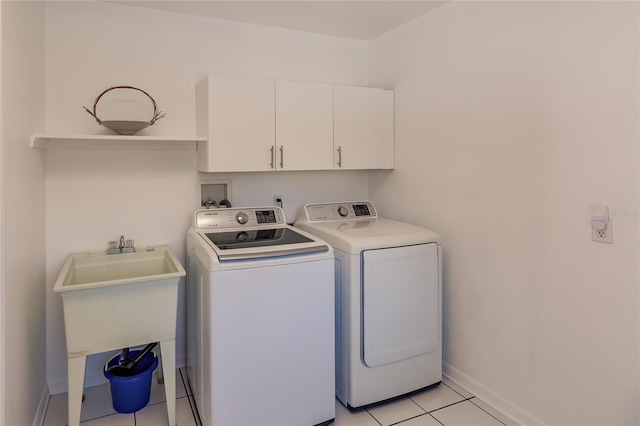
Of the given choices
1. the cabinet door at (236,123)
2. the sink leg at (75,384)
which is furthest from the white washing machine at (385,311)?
the sink leg at (75,384)

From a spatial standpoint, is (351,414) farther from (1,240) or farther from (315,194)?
(1,240)

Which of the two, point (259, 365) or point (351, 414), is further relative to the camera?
point (351, 414)

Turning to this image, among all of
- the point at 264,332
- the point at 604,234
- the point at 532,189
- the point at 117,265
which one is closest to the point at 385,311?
the point at 264,332

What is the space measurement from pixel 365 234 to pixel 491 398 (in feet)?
3.69

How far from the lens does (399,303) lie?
2.32 meters

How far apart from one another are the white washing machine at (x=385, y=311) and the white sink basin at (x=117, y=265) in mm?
906

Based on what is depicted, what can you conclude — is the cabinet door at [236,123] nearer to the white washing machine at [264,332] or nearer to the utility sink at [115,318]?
the white washing machine at [264,332]

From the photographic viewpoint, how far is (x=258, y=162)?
2541mm

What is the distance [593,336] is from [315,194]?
6.17 feet

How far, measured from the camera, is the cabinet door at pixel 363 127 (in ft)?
9.12

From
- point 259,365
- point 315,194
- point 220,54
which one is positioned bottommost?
point 259,365

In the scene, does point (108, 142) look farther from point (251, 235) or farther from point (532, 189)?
point (532, 189)

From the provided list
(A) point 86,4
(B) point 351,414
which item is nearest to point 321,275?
(B) point 351,414

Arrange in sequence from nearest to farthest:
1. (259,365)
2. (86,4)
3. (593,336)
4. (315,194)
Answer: (593,336), (259,365), (86,4), (315,194)
